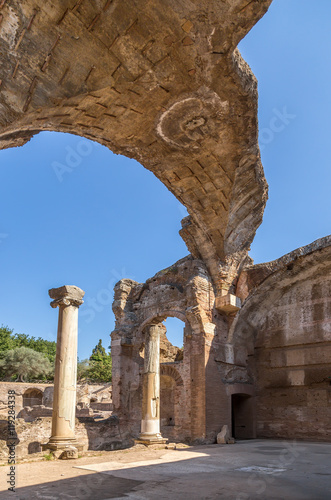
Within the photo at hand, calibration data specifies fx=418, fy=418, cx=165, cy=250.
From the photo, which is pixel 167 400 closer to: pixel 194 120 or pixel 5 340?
pixel 194 120

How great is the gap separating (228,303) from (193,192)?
433 cm

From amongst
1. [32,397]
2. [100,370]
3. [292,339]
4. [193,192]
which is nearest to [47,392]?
[32,397]

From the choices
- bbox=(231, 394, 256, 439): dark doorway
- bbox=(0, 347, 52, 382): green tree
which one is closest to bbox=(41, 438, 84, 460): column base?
bbox=(231, 394, 256, 439): dark doorway

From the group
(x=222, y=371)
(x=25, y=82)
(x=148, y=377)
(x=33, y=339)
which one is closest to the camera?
(x=25, y=82)

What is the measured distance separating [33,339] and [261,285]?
41.7 metres

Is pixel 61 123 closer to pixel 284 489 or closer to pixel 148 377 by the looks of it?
pixel 284 489

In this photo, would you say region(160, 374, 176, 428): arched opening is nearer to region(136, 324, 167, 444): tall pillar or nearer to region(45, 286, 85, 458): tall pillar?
region(136, 324, 167, 444): tall pillar

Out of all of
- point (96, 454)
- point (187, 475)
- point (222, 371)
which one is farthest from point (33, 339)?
point (187, 475)

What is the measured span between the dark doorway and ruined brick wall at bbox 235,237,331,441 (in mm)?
324

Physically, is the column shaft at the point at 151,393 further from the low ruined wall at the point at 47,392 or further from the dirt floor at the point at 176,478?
the low ruined wall at the point at 47,392

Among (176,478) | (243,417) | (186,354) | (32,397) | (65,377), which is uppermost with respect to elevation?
(186,354)

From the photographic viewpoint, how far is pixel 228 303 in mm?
14430

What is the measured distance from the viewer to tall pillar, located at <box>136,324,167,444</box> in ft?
38.6

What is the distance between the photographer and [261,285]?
15.0 metres
